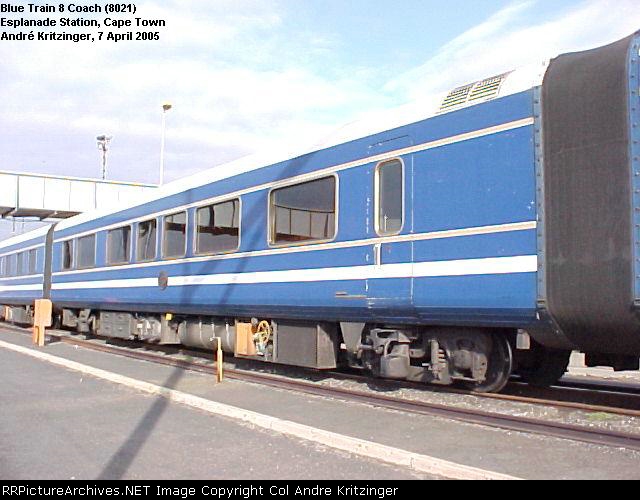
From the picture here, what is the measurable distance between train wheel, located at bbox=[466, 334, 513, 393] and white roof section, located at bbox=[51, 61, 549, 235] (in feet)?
8.51

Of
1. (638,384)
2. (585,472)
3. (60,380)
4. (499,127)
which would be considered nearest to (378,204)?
(499,127)

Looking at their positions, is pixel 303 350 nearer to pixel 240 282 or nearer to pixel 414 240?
pixel 240 282

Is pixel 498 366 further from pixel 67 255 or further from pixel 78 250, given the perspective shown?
pixel 67 255

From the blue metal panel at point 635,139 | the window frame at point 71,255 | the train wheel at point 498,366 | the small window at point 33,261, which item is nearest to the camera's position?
the blue metal panel at point 635,139

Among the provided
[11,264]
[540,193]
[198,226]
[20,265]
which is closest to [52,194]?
[11,264]

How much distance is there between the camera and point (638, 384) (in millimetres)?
9586

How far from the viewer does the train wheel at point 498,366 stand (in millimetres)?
7277

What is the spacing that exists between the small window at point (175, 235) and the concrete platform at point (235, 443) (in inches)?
147

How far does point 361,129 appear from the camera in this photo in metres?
8.31

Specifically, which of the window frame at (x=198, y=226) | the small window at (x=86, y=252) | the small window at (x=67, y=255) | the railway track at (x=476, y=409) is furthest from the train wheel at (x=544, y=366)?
the small window at (x=67, y=255)

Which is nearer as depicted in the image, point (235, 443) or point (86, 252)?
point (235, 443)

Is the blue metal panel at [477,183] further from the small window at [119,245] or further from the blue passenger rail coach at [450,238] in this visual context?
the small window at [119,245]

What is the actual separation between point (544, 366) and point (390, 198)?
114 inches

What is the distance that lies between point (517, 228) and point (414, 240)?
4.34 feet
